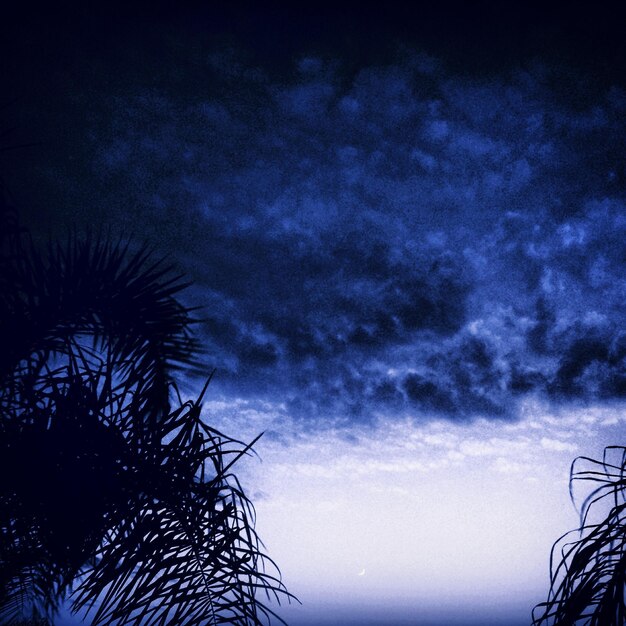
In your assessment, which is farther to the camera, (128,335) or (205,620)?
(128,335)

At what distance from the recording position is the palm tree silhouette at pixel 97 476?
227cm

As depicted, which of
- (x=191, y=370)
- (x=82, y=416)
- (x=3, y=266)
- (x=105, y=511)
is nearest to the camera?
(x=105, y=511)

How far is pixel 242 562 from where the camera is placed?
2.36 metres

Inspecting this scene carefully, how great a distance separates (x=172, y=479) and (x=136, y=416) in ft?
1.60

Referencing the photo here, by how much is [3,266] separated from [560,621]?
392 centimetres

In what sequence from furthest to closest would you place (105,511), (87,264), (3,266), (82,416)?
(87,264) < (3,266) < (82,416) < (105,511)

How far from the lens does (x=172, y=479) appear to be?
2.63m

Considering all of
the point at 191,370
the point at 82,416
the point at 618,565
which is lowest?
the point at 618,565

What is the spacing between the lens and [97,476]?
104 inches

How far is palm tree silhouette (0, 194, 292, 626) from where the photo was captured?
2.27m

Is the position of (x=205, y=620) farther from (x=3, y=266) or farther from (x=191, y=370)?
(x=3, y=266)

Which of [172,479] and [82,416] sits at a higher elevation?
[82,416]

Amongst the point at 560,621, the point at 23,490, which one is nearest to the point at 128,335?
the point at 23,490

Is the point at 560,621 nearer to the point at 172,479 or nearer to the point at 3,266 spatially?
the point at 172,479
